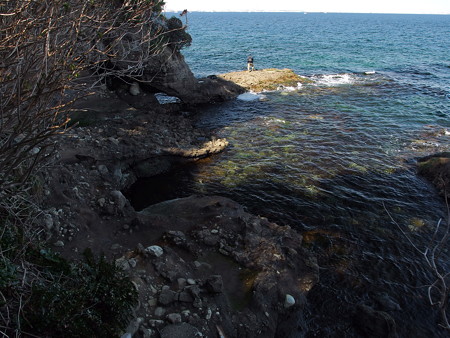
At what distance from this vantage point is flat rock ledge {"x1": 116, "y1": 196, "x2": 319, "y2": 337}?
9.59m

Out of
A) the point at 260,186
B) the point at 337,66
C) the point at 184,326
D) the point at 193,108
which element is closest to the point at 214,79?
the point at 193,108

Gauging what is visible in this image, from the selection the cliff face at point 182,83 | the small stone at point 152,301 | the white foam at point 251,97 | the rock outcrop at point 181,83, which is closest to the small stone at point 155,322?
the small stone at point 152,301

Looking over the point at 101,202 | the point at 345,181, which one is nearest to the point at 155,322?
the point at 101,202

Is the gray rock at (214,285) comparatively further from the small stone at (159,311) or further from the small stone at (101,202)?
the small stone at (101,202)

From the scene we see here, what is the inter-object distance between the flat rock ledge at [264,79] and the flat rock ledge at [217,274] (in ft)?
86.4

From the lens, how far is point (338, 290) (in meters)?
12.5

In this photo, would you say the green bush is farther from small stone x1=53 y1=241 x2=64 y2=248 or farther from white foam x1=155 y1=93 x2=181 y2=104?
white foam x1=155 y1=93 x2=181 y2=104

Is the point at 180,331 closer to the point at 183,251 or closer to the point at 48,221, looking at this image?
the point at 183,251

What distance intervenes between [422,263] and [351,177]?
7.22m

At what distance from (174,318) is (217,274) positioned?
9.27 feet

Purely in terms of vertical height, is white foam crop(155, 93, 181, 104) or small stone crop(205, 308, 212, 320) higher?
white foam crop(155, 93, 181, 104)

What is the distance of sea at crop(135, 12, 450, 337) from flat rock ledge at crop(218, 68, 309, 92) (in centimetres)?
154

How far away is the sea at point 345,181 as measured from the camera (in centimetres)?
1238

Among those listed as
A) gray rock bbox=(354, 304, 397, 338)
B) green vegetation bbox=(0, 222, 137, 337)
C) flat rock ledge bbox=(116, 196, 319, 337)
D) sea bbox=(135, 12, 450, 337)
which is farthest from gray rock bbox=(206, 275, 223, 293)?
gray rock bbox=(354, 304, 397, 338)
